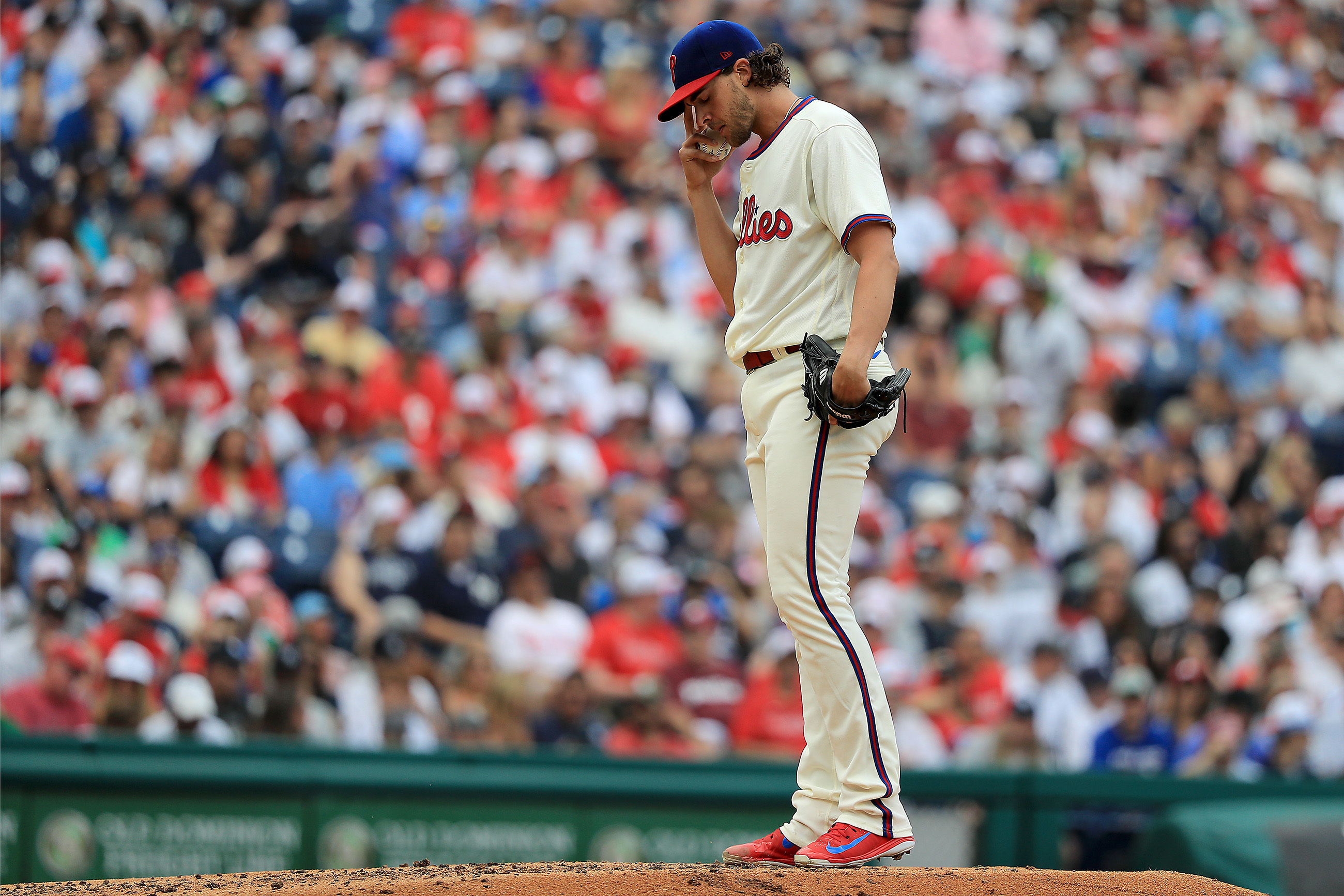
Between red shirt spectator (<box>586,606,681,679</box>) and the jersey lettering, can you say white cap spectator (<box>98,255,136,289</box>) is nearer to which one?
red shirt spectator (<box>586,606,681,679</box>)

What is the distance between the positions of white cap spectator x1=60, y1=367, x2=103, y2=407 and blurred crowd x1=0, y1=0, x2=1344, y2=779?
3 cm

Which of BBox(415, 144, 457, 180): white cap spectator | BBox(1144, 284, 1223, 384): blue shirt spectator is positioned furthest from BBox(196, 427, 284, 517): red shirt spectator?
BBox(1144, 284, 1223, 384): blue shirt spectator

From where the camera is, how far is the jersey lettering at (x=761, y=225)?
11.9 ft

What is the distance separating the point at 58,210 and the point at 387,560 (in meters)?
3.49

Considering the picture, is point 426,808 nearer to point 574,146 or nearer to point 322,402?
point 322,402

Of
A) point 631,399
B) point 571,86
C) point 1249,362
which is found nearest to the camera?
point 631,399

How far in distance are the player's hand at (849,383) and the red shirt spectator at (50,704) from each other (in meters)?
4.86

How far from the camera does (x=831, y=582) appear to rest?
11.7ft

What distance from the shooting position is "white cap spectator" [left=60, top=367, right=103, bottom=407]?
8469mm

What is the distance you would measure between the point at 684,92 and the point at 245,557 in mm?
5110

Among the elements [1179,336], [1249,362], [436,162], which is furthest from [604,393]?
[1249,362]

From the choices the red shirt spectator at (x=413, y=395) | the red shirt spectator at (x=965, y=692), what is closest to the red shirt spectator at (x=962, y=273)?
the red shirt spectator at (x=965, y=692)

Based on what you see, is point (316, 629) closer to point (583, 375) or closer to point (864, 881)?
point (583, 375)

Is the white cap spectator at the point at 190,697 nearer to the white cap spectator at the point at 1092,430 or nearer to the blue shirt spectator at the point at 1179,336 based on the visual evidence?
the white cap spectator at the point at 1092,430
